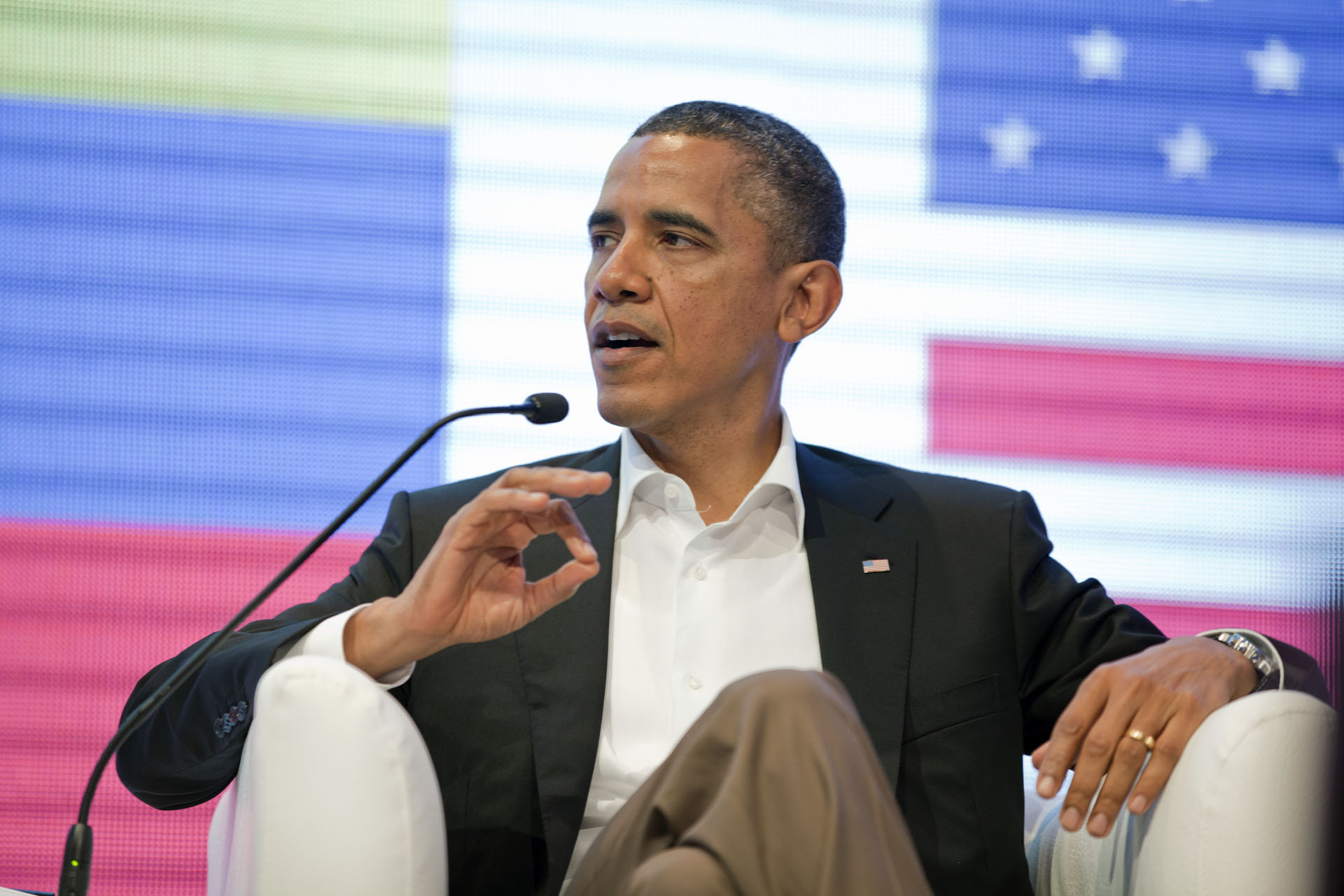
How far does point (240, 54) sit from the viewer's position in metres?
2.63

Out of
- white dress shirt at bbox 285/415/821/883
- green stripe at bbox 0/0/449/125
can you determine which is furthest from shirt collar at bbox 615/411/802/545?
green stripe at bbox 0/0/449/125

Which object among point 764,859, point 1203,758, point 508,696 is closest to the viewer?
point 764,859

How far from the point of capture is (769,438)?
7.04 ft

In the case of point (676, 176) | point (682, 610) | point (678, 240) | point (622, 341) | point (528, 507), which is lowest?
point (682, 610)

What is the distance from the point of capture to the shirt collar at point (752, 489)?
2.00m

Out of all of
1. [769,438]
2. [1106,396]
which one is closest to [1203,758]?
[769,438]

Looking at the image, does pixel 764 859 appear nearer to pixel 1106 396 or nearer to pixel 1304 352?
pixel 1106 396

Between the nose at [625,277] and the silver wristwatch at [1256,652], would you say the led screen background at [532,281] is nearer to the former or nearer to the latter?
the nose at [625,277]

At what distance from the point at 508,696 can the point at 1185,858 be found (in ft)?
2.94

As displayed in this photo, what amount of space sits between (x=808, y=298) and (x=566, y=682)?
785 millimetres

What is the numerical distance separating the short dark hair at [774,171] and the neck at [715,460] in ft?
0.97

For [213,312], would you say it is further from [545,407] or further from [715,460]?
[545,407]

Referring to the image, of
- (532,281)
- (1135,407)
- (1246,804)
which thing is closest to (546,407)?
(1246,804)

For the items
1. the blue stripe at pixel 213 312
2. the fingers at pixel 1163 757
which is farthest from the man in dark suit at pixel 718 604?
the blue stripe at pixel 213 312
